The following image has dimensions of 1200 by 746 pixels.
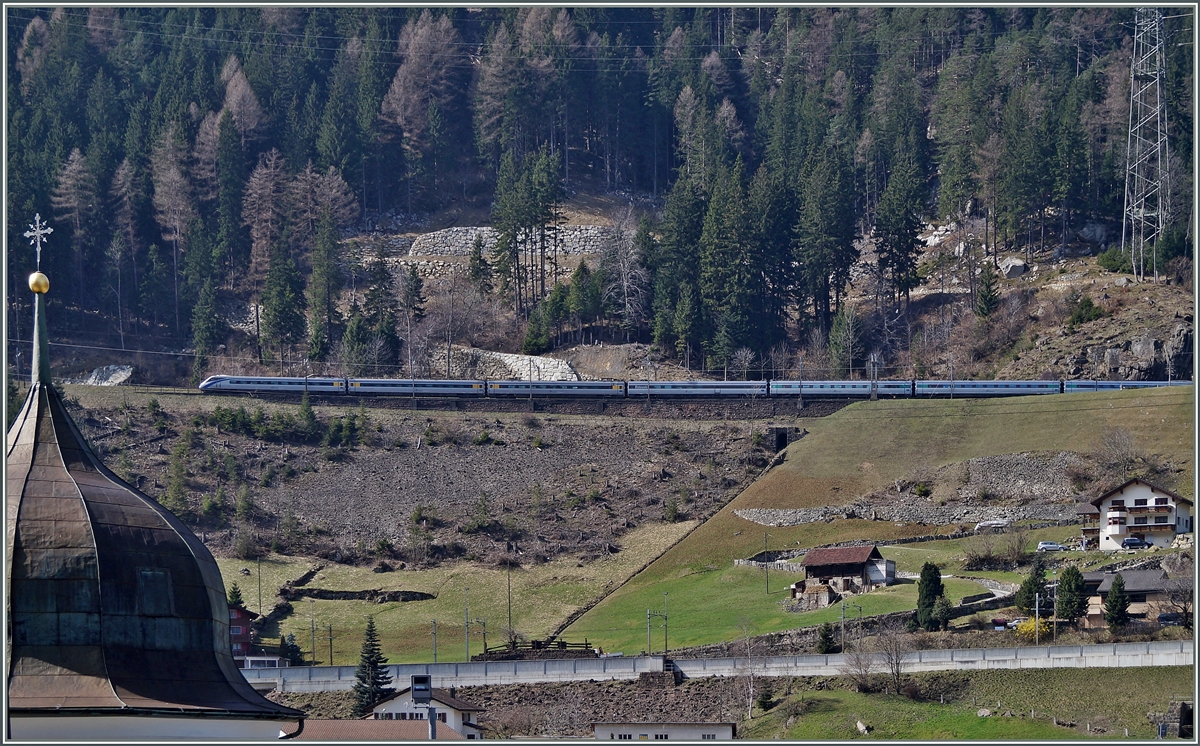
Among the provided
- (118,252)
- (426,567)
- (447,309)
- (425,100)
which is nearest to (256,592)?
(426,567)

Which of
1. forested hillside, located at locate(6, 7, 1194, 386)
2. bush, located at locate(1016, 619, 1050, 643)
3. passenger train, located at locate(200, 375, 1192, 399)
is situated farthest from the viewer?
forested hillside, located at locate(6, 7, 1194, 386)

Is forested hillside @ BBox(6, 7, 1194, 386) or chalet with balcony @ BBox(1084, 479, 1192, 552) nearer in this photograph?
chalet with balcony @ BBox(1084, 479, 1192, 552)

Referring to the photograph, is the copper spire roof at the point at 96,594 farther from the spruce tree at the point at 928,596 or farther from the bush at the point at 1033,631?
the spruce tree at the point at 928,596

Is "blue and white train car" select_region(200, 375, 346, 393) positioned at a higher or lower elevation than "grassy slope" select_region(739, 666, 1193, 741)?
higher

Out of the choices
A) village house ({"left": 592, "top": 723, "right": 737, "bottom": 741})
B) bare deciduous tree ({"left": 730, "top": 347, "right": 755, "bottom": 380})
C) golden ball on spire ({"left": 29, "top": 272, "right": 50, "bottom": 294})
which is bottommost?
village house ({"left": 592, "top": 723, "right": 737, "bottom": 741})

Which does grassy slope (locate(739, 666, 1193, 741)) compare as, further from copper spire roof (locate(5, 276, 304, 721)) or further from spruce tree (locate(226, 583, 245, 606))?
copper spire roof (locate(5, 276, 304, 721))

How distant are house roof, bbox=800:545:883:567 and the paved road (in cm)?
1189

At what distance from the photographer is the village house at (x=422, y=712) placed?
62.4m

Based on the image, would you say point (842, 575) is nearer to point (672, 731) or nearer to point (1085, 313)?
point (672, 731)

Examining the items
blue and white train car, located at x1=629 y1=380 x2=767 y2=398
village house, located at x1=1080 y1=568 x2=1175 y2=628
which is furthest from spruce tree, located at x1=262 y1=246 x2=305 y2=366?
village house, located at x1=1080 y1=568 x2=1175 y2=628

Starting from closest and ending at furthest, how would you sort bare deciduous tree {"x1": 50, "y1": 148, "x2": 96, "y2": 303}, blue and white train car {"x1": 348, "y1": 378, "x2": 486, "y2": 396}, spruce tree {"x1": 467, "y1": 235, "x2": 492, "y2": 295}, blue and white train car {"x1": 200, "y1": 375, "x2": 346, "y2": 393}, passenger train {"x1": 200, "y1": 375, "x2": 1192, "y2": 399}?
blue and white train car {"x1": 200, "y1": 375, "x2": 346, "y2": 393} → passenger train {"x1": 200, "y1": 375, "x2": 1192, "y2": 399} → blue and white train car {"x1": 348, "y1": 378, "x2": 486, "y2": 396} → spruce tree {"x1": 467, "y1": 235, "x2": 492, "y2": 295} → bare deciduous tree {"x1": 50, "y1": 148, "x2": 96, "y2": 303}

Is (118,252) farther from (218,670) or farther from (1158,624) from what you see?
(218,670)

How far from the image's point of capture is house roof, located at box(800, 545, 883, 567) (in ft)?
277

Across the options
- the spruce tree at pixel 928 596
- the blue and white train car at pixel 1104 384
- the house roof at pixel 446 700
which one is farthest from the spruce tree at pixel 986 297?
the house roof at pixel 446 700
